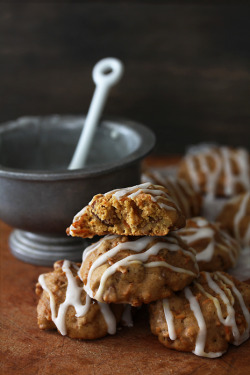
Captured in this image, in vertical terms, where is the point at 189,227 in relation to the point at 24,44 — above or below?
below

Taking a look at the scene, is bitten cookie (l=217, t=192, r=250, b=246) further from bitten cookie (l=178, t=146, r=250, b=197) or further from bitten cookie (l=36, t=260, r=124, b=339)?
bitten cookie (l=36, t=260, r=124, b=339)

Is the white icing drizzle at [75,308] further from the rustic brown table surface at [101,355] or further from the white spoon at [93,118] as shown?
the white spoon at [93,118]

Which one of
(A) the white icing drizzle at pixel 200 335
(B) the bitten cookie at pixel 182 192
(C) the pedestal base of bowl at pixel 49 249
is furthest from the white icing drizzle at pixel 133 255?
(B) the bitten cookie at pixel 182 192

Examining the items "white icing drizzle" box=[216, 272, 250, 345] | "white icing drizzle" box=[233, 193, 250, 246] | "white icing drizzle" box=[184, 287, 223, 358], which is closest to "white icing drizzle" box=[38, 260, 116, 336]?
"white icing drizzle" box=[184, 287, 223, 358]

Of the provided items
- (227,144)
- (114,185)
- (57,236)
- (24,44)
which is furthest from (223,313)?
(24,44)

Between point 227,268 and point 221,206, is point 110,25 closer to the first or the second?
point 221,206
